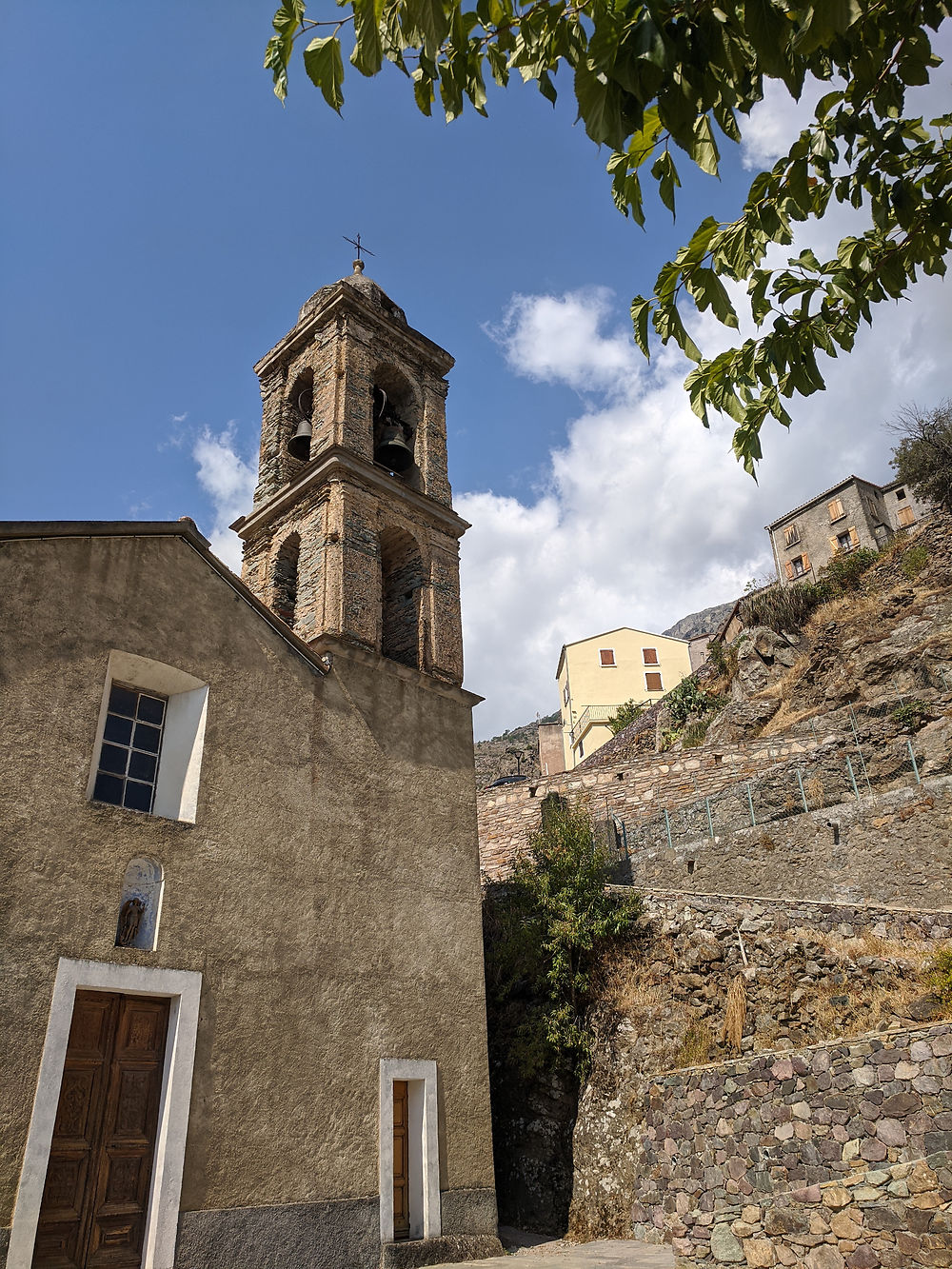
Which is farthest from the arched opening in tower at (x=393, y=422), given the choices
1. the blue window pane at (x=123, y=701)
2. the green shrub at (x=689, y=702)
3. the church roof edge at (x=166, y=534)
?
the green shrub at (x=689, y=702)

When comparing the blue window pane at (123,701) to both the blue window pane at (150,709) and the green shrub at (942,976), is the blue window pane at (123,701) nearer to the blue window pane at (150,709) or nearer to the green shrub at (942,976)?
the blue window pane at (150,709)

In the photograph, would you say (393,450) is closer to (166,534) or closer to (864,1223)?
(166,534)

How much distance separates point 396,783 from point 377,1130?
385 centimetres

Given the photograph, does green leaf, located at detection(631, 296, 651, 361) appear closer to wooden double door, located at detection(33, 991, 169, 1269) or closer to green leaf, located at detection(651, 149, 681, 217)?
green leaf, located at detection(651, 149, 681, 217)

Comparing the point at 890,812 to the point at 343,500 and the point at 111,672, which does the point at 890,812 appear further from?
the point at 111,672

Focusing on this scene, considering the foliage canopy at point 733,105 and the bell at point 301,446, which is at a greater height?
the bell at point 301,446

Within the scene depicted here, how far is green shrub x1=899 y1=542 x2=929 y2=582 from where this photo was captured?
25.3 meters

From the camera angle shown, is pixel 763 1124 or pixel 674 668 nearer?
pixel 763 1124

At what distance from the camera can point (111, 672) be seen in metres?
9.03

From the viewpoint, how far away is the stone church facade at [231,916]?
7.46m

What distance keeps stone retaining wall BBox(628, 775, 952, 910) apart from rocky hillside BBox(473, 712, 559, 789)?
35.1 metres

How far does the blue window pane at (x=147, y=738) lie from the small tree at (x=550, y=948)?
6815mm

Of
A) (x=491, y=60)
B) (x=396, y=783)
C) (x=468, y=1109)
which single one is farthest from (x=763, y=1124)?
(x=491, y=60)

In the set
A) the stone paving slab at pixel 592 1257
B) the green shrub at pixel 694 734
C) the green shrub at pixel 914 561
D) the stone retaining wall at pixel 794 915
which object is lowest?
the stone paving slab at pixel 592 1257
